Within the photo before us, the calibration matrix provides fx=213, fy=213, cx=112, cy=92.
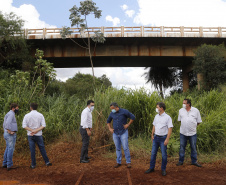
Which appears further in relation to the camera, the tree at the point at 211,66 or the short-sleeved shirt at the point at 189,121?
the tree at the point at 211,66

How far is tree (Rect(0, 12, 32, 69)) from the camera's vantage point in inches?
663

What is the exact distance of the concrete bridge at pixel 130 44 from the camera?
20.6 metres

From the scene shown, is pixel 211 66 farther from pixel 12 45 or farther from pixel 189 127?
pixel 12 45

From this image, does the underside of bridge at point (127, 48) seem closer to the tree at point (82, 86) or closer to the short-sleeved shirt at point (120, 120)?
the tree at point (82, 86)

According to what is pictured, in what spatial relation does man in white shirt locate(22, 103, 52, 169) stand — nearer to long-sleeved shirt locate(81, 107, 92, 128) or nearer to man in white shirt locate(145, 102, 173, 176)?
long-sleeved shirt locate(81, 107, 92, 128)

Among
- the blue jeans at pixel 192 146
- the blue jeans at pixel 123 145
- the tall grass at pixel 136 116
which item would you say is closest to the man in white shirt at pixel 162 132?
the blue jeans at pixel 123 145

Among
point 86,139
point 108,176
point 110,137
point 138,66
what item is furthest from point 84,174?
point 138,66

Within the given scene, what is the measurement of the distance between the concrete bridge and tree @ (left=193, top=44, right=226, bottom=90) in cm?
244

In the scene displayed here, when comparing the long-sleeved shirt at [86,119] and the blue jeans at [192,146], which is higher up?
the long-sleeved shirt at [86,119]

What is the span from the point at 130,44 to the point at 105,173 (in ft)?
60.4

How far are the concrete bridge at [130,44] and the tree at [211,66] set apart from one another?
2.44 m

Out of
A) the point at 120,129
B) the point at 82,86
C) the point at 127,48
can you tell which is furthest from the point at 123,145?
the point at 82,86

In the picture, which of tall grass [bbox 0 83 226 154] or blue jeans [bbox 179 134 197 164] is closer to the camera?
blue jeans [bbox 179 134 197 164]

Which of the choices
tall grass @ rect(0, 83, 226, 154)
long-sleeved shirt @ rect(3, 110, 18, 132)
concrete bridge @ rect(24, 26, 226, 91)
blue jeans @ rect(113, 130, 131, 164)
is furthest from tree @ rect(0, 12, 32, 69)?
blue jeans @ rect(113, 130, 131, 164)
